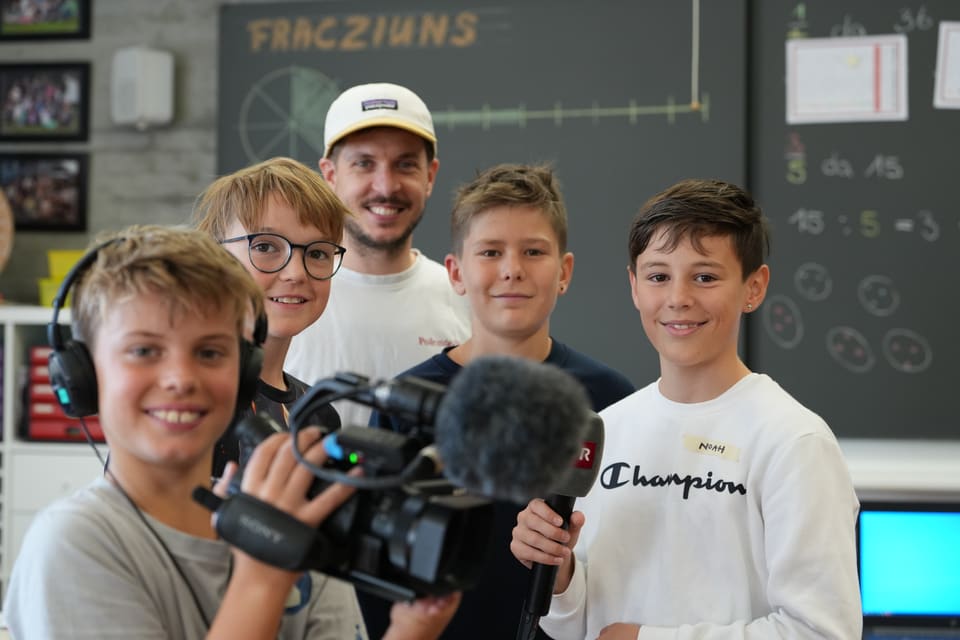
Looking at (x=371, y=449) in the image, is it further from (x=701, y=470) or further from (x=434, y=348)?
(x=434, y=348)

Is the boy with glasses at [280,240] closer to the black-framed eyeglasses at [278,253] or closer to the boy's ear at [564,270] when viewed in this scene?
the black-framed eyeglasses at [278,253]

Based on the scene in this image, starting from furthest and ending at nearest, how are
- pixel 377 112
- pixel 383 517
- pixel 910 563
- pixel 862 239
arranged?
pixel 862 239 → pixel 910 563 → pixel 377 112 → pixel 383 517

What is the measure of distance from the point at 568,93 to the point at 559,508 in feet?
7.80

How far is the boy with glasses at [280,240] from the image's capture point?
1.63m

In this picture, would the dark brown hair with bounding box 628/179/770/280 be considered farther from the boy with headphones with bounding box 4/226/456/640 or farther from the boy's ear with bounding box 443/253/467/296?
the boy with headphones with bounding box 4/226/456/640

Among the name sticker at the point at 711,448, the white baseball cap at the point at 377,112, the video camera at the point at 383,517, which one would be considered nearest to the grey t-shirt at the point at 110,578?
the video camera at the point at 383,517

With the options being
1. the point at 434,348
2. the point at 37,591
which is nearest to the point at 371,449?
the point at 37,591

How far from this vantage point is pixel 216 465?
1.44 metres

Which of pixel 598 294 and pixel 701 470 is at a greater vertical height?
pixel 598 294

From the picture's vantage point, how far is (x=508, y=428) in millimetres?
761

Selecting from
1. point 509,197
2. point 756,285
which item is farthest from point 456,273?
point 756,285

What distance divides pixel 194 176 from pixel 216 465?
8.69 ft

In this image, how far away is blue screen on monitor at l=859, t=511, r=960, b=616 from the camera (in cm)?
248

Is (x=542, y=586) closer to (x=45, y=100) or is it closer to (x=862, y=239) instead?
(x=862, y=239)
